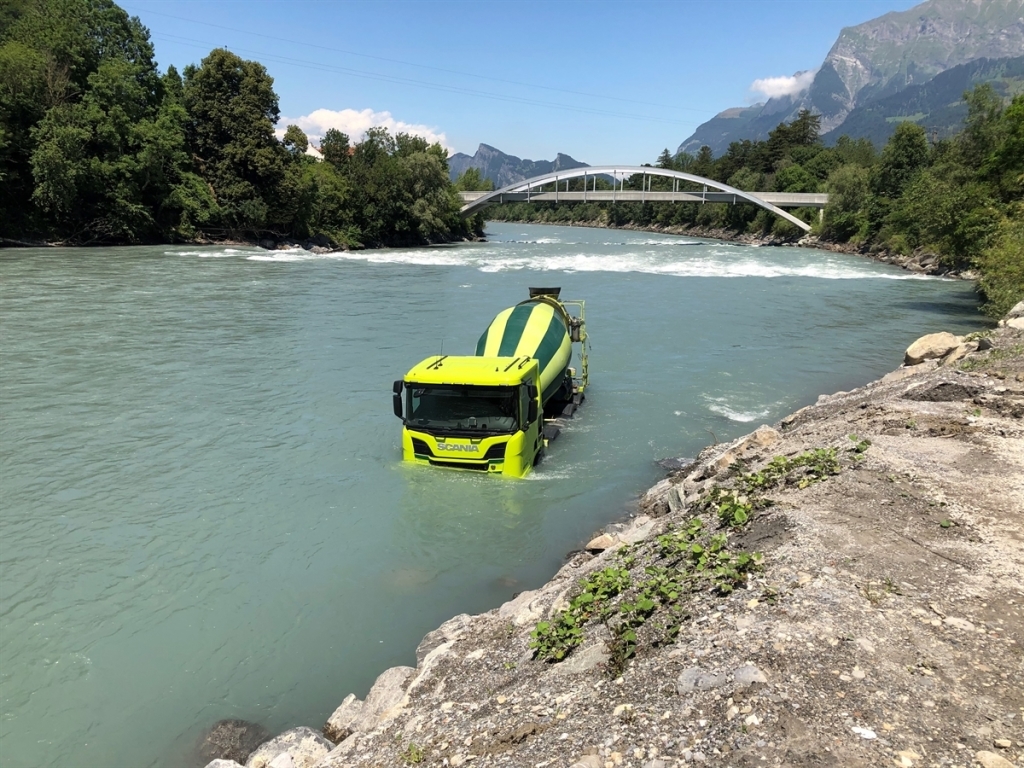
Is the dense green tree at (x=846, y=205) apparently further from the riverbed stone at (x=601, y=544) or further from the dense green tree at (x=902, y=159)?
the riverbed stone at (x=601, y=544)

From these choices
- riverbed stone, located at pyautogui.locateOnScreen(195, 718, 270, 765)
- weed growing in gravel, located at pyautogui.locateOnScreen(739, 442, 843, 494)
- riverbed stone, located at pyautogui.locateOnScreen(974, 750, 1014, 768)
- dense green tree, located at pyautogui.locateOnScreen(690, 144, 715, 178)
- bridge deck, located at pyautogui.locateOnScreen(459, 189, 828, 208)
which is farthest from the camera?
dense green tree, located at pyautogui.locateOnScreen(690, 144, 715, 178)

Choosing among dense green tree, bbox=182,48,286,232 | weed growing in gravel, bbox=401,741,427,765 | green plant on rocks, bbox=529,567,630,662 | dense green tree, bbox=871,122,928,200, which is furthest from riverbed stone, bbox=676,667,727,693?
dense green tree, bbox=871,122,928,200

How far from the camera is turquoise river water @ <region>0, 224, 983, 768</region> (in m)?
7.68

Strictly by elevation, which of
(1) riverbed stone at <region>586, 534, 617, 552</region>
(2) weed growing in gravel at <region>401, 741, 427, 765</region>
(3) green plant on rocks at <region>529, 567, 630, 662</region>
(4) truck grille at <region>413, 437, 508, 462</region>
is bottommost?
(1) riverbed stone at <region>586, 534, 617, 552</region>

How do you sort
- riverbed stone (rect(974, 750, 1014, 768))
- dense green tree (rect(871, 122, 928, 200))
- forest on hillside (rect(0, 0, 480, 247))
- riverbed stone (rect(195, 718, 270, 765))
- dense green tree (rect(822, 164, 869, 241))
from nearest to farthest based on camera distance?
riverbed stone (rect(974, 750, 1014, 768))
riverbed stone (rect(195, 718, 270, 765))
forest on hillside (rect(0, 0, 480, 247))
dense green tree (rect(871, 122, 928, 200))
dense green tree (rect(822, 164, 869, 241))

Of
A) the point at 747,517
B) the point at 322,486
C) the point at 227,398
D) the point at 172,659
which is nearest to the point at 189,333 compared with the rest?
the point at 227,398

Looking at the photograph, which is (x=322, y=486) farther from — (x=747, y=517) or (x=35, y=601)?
(x=747, y=517)

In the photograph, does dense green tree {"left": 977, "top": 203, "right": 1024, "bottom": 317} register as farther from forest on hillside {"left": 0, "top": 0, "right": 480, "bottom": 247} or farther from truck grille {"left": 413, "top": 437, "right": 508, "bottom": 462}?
forest on hillside {"left": 0, "top": 0, "right": 480, "bottom": 247}

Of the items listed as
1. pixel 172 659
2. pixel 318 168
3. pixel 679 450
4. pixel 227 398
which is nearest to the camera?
pixel 172 659

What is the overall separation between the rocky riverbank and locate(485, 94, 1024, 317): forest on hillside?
2156 centimetres

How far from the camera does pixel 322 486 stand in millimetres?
12594

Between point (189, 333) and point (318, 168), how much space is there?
51783mm

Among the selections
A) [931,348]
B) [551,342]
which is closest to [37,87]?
[551,342]

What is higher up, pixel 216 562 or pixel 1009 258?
pixel 1009 258
